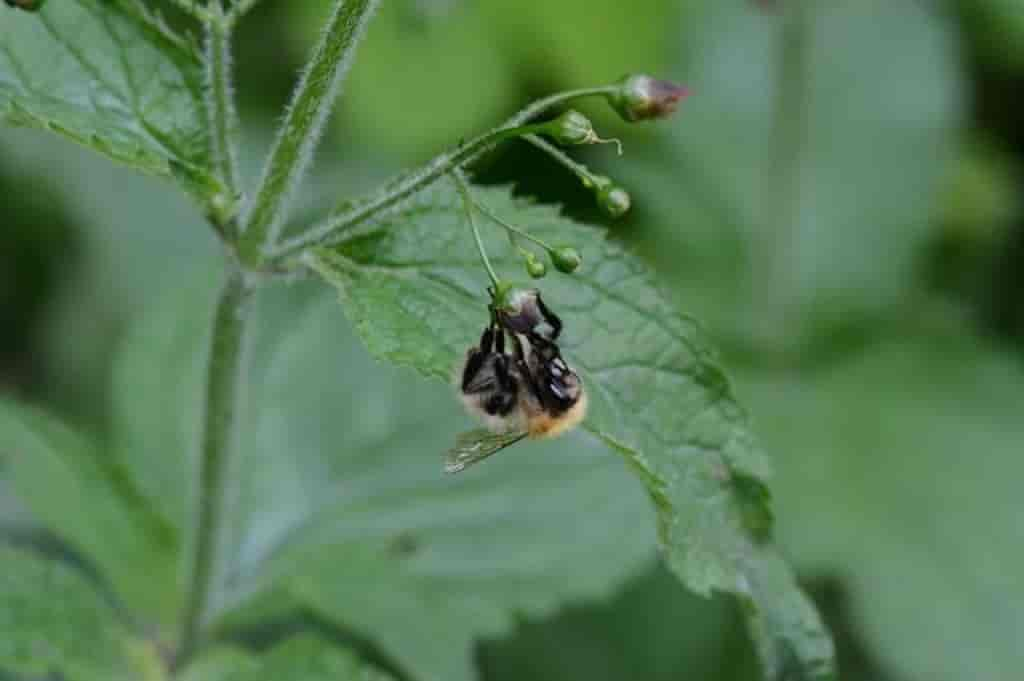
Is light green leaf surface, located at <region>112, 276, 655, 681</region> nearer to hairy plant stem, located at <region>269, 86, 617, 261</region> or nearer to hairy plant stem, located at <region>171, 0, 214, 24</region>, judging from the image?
hairy plant stem, located at <region>269, 86, 617, 261</region>

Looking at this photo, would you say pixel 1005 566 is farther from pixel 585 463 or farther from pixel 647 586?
pixel 585 463

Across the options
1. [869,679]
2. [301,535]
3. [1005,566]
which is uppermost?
[301,535]

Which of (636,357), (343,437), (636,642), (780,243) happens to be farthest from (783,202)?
(636,357)

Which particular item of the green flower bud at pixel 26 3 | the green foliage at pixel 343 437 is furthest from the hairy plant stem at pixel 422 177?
the green flower bud at pixel 26 3

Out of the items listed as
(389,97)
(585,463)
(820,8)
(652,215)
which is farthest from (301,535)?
(820,8)

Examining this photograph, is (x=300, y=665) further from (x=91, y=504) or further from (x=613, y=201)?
(x=613, y=201)

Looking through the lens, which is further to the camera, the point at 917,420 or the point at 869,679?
the point at 917,420

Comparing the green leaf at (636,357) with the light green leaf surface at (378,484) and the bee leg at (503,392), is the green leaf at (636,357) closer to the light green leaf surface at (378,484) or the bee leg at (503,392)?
the bee leg at (503,392)
